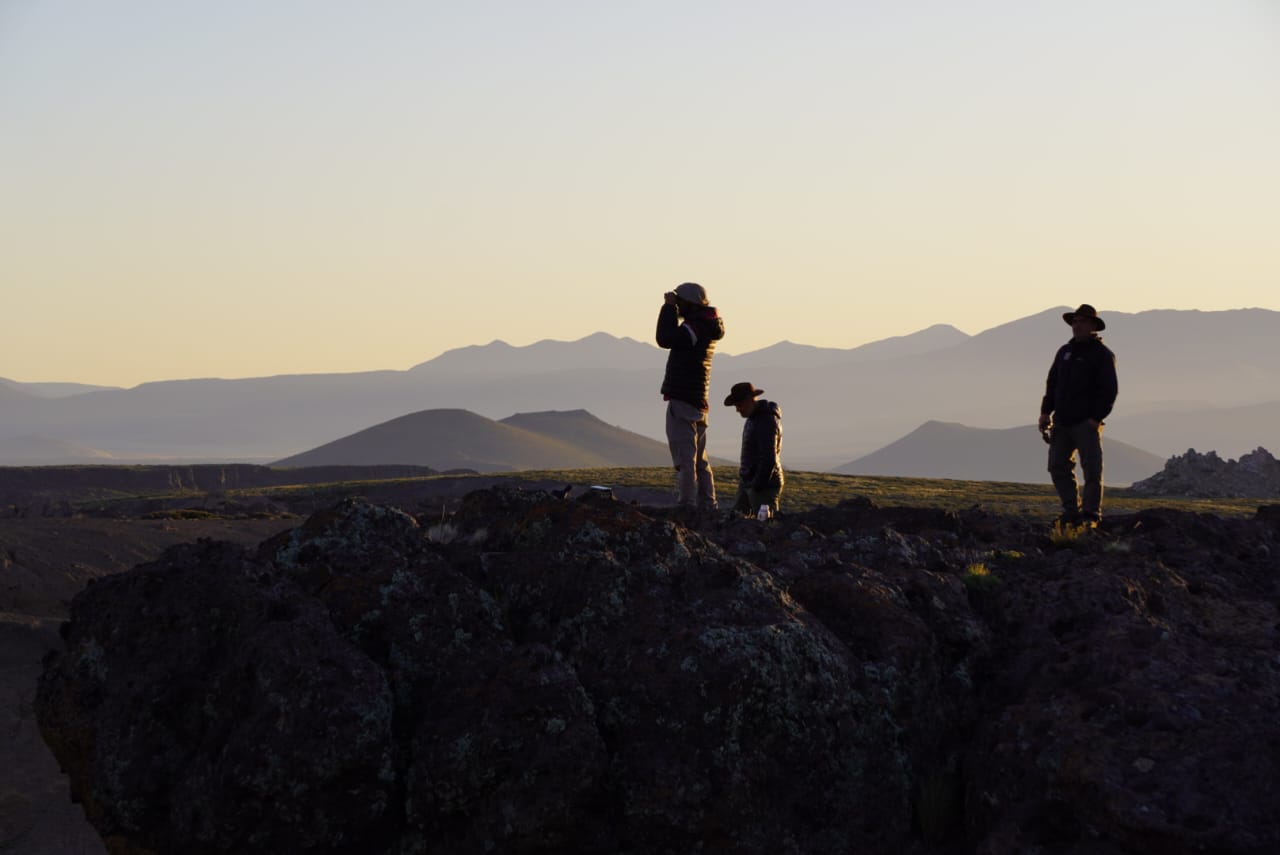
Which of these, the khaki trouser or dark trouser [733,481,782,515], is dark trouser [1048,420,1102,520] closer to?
dark trouser [733,481,782,515]

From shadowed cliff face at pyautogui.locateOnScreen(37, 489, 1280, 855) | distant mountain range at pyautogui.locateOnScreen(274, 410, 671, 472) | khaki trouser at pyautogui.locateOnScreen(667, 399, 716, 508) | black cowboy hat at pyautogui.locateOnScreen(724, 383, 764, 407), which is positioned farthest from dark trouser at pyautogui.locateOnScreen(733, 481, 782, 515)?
distant mountain range at pyautogui.locateOnScreen(274, 410, 671, 472)

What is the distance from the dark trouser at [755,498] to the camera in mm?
12062

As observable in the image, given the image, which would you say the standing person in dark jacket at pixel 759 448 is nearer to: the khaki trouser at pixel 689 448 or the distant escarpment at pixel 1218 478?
the khaki trouser at pixel 689 448

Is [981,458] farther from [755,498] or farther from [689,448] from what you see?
[689,448]

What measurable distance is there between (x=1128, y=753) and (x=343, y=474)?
65870 millimetres

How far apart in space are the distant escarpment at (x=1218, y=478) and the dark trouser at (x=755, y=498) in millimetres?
30404

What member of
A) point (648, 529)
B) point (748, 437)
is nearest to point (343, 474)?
point (748, 437)

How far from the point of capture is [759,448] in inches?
467

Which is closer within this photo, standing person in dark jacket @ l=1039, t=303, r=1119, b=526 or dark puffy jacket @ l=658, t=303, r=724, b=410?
dark puffy jacket @ l=658, t=303, r=724, b=410

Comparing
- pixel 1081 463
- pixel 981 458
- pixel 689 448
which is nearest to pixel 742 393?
pixel 689 448

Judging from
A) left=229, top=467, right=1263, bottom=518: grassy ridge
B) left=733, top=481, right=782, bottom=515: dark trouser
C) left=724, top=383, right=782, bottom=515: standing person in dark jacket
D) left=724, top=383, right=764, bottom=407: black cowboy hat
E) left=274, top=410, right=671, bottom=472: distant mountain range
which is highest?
left=274, top=410, right=671, bottom=472: distant mountain range

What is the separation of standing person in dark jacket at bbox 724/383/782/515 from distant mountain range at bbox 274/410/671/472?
351 ft

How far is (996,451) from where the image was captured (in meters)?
173

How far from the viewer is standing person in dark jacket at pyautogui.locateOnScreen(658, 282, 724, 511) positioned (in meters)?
11.4
